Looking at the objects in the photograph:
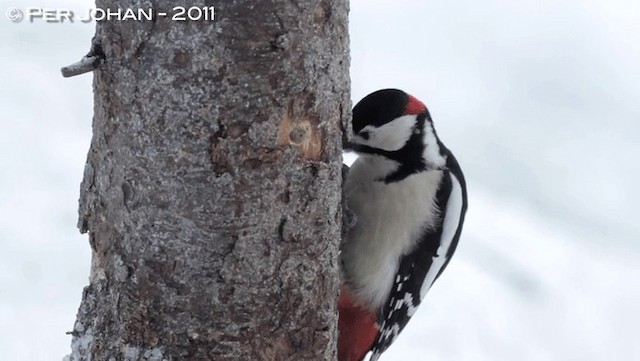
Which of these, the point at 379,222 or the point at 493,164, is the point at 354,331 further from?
the point at 493,164

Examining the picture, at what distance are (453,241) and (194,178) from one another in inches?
38.2

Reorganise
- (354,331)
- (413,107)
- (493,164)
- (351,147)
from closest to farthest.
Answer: (351,147) → (413,107) → (354,331) → (493,164)

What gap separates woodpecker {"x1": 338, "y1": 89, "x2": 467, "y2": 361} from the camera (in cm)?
207

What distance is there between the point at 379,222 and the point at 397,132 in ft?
0.67

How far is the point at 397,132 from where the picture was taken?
205cm

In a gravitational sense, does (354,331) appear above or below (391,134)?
below

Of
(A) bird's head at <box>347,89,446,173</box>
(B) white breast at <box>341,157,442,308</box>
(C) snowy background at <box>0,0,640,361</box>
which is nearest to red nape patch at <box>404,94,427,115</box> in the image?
(A) bird's head at <box>347,89,446,173</box>

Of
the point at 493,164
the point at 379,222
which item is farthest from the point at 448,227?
the point at 493,164

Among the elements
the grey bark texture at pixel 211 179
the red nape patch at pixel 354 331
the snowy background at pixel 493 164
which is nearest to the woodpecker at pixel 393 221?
the red nape patch at pixel 354 331

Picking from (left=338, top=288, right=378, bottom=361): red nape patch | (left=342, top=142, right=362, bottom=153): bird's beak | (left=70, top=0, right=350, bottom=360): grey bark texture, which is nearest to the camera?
(left=70, top=0, right=350, bottom=360): grey bark texture

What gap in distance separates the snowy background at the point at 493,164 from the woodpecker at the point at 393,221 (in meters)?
1.23

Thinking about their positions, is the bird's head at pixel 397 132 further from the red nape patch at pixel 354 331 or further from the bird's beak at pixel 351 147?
the red nape patch at pixel 354 331

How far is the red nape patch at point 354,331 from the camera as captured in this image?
217 cm

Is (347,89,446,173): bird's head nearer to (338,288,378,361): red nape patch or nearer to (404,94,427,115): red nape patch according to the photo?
(404,94,427,115): red nape patch
